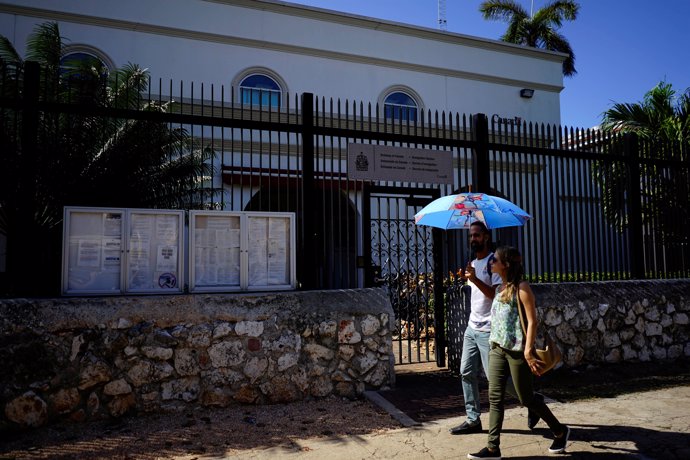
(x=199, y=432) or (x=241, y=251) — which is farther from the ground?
(x=241, y=251)

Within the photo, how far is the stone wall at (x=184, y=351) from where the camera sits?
4.55 m

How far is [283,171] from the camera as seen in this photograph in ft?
21.2

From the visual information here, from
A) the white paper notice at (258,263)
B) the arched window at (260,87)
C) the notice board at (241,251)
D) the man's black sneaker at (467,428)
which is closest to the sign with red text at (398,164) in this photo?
the notice board at (241,251)

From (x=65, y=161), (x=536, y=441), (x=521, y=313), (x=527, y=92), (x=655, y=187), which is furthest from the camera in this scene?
(x=527, y=92)

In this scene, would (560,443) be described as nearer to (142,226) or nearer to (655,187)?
(142,226)

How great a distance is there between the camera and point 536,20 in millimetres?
26562

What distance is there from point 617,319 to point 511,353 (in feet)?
13.3

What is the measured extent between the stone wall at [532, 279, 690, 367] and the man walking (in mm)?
2385

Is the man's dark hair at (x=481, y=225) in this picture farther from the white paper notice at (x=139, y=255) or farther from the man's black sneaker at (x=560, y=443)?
the white paper notice at (x=139, y=255)

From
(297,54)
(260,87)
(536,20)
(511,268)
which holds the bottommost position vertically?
(511,268)

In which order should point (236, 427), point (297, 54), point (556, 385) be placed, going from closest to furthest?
point (236, 427) → point (556, 385) → point (297, 54)

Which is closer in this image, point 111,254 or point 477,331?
point 477,331

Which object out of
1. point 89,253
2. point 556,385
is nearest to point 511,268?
point 556,385

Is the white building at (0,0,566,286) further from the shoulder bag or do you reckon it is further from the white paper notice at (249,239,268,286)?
the shoulder bag
